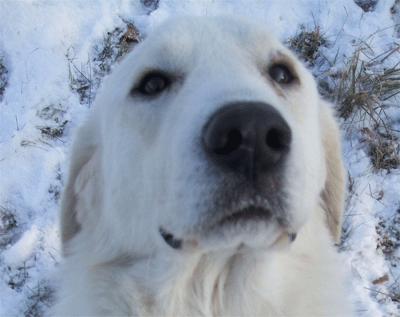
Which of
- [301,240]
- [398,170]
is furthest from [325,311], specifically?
[398,170]

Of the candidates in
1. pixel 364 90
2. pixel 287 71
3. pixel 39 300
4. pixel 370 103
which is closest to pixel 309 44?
pixel 364 90

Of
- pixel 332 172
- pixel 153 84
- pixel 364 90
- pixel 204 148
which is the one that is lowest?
pixel 204 148

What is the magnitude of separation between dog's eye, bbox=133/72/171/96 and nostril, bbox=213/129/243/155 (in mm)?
768

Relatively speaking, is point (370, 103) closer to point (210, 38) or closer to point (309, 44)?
point (309, 44)

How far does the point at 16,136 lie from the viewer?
4973 mm

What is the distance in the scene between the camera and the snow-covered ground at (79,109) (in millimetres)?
4383

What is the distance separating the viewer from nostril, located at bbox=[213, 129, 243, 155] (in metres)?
2.06

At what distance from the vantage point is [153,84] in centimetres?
279

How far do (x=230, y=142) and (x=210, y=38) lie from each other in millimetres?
871

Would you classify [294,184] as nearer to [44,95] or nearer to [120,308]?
[120,308]

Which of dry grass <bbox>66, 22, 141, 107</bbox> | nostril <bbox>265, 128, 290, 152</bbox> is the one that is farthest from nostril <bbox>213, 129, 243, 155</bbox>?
dry grass <bbox>66, 22, 141, 107</bbox>

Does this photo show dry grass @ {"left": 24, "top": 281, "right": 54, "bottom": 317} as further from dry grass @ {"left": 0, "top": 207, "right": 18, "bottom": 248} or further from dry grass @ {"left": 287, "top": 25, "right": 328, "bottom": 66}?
dry grass @ {"left": 287, "top": 25, "right": 328, "bottom": 66}

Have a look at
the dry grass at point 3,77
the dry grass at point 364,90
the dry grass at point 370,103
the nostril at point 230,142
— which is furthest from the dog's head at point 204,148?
the dry grass at point 3,77

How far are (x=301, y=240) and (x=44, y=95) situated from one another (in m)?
3.02
